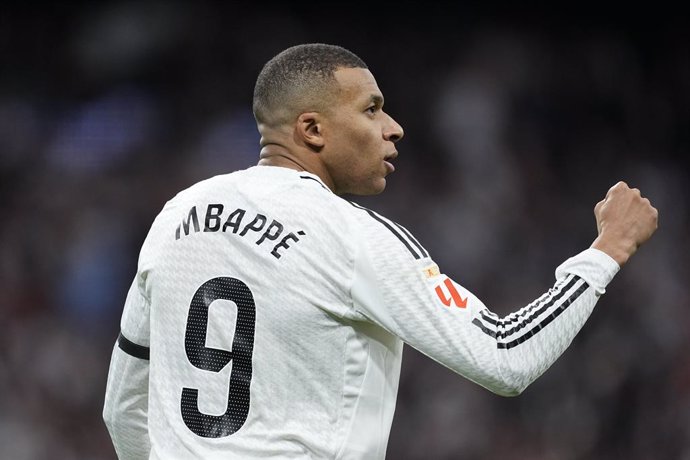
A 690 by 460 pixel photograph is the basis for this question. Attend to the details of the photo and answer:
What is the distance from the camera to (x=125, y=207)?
25.3ft

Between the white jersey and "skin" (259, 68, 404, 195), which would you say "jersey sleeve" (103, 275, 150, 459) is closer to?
the white jersey

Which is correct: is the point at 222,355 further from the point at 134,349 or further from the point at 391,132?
the point at 391,132

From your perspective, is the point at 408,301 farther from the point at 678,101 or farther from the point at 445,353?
the point at 678,101

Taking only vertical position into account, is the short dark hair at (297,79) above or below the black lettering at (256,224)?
above

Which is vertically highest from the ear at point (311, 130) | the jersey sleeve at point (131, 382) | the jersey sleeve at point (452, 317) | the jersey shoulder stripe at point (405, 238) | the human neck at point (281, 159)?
the ear at point (311, 130)

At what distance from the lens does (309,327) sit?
2.34 m

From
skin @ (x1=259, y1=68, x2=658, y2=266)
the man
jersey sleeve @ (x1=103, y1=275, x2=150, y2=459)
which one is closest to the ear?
skin @ (x1=259, y1=68, x2=658, y2=266)

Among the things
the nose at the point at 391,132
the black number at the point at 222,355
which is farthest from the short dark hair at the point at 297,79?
the black number at the point at 222,355

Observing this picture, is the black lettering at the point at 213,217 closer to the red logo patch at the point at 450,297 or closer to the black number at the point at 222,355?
the black number at the point at 222,355

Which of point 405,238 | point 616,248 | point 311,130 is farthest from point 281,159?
point 616,248

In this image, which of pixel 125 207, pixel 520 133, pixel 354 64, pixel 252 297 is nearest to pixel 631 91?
pixel 520 133

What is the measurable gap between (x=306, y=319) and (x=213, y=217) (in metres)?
0.34

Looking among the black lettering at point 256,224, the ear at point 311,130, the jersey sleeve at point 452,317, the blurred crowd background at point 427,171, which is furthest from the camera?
the blurred crowd background at point 427,171

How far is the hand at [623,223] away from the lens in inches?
97.9
